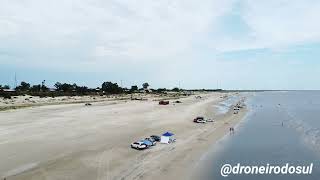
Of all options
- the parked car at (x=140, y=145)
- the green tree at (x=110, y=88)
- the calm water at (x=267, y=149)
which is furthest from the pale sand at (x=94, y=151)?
the green tree at (x=110, y=88)

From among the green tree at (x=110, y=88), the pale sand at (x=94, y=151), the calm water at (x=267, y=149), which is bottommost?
the calm water at (x=267, y=149)

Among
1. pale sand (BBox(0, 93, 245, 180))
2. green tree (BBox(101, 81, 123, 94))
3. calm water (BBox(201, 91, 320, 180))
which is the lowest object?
calm water (BBox(201, 91, 320, 180))

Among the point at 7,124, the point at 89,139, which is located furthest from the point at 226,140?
the point at 7,124

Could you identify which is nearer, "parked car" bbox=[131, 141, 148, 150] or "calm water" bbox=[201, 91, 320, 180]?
"calm water" bbox=[201, 91, 320, 180]

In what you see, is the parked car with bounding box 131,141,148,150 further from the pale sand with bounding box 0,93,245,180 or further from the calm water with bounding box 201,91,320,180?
the calm water with bounding box 201,91,320,180

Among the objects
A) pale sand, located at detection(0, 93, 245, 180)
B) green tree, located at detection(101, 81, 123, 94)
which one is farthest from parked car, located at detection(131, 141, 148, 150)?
green tree, located at detection(101, 81, 123, 94)

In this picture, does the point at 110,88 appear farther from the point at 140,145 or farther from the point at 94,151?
the point at 94,151

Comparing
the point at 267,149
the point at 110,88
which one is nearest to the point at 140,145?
the point at 267,149

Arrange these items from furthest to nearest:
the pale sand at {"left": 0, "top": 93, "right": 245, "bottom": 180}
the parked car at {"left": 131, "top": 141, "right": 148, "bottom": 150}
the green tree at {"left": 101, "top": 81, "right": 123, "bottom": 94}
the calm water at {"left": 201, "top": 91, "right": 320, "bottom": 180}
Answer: the green tree at {"left": 101, "top": 81, "right": 123, "bottom": 94} → the parked car at {"left": 131, "top": 141, "right": 148, "bottom": 150} → the calm water at {"left": 201, "top": 91, "right": 320, "bottom": 180} → the pale sand at {"left": 0, "top": 93, "right": 245, "bottom": 180}

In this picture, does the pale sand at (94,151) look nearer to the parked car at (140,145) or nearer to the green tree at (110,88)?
the parked car at (140,145)

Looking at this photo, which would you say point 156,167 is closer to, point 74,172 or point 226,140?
point 74,172

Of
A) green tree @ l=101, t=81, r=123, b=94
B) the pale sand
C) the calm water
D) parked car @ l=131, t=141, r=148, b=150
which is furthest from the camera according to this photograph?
green tree @ l=101, t=81, r=123, b=94
